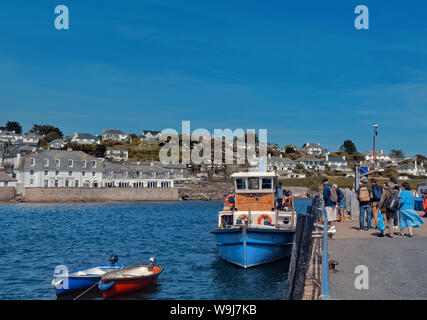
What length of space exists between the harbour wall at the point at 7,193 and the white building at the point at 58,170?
122 inches

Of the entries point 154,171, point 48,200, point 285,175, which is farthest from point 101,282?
point 285,175

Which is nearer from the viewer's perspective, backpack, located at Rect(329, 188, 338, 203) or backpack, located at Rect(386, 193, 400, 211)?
backpack, located at Rect(386, 193, 400, 211)

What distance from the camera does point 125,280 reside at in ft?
63.0

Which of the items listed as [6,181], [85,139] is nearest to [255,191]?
[6,181]

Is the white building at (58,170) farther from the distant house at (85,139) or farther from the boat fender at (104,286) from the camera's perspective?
the boat fender at (104,286)

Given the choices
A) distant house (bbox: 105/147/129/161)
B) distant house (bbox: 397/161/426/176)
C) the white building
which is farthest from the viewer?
distant house (bbox: 397/161/426/176)

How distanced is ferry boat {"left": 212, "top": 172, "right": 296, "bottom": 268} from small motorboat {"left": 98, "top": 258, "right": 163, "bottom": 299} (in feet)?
15.6

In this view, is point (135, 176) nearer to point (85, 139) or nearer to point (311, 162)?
point (85, 139)

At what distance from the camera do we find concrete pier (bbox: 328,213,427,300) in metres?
11.2

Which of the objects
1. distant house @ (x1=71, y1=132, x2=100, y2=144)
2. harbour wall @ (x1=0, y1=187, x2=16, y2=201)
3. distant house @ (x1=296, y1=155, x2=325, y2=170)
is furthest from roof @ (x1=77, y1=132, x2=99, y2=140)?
harbour wall @ (x1=0, y1=187, x2=16, y2=201)

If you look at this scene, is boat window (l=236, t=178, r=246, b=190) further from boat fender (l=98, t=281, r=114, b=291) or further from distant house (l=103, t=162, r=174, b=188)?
distant house (l=103, t=162, r=174, b=188)

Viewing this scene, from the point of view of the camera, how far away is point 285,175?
557ft

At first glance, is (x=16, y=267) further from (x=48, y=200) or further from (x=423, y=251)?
(x=48, y=200)
